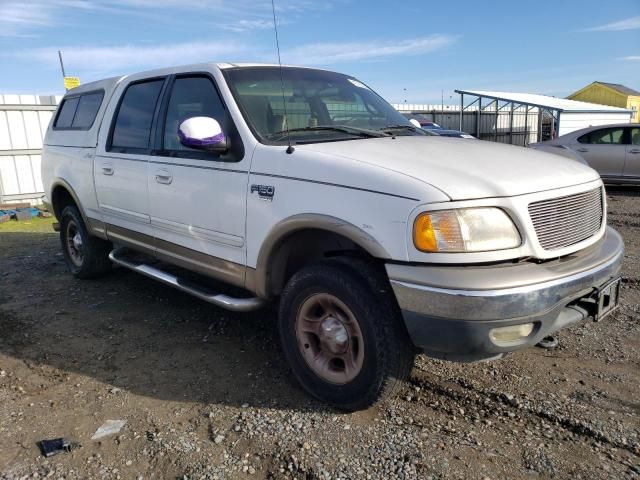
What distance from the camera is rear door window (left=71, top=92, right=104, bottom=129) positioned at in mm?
5127

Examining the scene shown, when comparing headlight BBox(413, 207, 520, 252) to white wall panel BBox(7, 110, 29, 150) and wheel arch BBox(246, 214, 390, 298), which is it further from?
white wall panel BBox(7, 110, 29, 150)

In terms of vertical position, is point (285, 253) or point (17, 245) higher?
point (285, 253)

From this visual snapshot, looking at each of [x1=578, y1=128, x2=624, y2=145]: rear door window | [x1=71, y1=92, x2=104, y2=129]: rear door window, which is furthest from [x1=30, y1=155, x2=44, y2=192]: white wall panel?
[x1=578, y1=128, x2=624, y2=145]: rear door window

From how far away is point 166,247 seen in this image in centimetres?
413

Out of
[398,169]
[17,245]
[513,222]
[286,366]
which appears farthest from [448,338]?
[17,245]

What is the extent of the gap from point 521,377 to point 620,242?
105 cm

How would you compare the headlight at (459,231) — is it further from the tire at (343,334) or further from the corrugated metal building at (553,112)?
the corrugated metal building at (553,112)

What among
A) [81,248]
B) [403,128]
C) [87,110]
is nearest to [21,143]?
[81,248]

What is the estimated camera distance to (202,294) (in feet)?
12.2

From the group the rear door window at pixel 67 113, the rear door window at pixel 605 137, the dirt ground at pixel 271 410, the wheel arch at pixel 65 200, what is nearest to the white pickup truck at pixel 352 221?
the dirt ground at pixel 271 410

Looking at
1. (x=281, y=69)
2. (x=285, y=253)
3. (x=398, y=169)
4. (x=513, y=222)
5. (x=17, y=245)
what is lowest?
(x=17, y=245)

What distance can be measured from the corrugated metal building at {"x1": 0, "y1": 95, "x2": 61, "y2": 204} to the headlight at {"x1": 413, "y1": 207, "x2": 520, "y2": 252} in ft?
38.8

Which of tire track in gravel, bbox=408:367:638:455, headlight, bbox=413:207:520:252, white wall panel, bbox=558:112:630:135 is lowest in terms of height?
tire track in gravel, bbox=408:367:638:455

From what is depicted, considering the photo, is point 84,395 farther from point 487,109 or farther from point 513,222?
point 487,109
